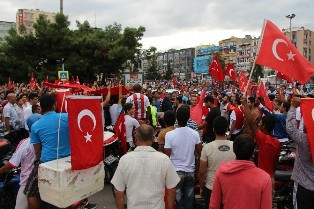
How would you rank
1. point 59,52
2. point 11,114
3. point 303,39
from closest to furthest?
point 11,114, point 59,52, point 303,39

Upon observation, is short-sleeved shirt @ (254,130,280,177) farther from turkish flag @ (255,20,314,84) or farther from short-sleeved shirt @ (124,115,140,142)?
short-sleeved shirt @ (124,115,140,142)

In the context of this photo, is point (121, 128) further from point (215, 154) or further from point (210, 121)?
point (215, 154)

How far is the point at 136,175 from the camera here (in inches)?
140

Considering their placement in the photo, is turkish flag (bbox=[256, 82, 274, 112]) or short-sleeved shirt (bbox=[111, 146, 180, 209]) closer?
short-sleeved shirt (bbox=[111, 146, 180, 209])

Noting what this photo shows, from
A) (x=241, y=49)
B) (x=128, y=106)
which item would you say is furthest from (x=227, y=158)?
(x=241, y=49)

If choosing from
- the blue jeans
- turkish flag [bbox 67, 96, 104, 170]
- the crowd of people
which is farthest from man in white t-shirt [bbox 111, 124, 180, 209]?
the blue jeans

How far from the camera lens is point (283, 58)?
5301 mm

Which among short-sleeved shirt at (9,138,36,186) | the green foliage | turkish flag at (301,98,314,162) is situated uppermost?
the green foliage

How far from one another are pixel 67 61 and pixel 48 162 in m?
24.4

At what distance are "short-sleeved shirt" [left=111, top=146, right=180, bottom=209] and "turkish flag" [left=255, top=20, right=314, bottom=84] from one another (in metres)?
2.37

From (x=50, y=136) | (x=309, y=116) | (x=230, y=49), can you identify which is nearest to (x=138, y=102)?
(x=50, y=136)

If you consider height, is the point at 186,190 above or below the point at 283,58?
below

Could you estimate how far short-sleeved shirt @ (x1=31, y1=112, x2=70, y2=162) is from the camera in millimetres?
4590

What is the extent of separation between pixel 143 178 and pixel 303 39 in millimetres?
124146
